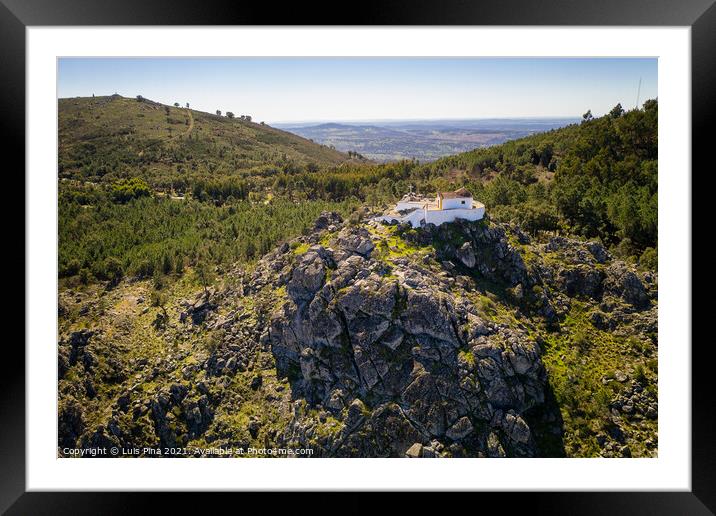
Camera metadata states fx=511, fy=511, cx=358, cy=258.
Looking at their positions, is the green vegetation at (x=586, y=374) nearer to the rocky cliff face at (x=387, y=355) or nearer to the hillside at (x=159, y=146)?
the rocky cliff face at (x=387, y=355)

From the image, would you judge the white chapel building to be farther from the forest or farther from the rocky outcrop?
the forest

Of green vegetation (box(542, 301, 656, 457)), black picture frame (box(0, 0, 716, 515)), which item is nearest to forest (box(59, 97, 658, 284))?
green vegetation (box(542, 301, 656, 457))

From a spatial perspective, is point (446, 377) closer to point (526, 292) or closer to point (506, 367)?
point (506, 367)

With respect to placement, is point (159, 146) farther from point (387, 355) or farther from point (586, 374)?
point (586, 374)
